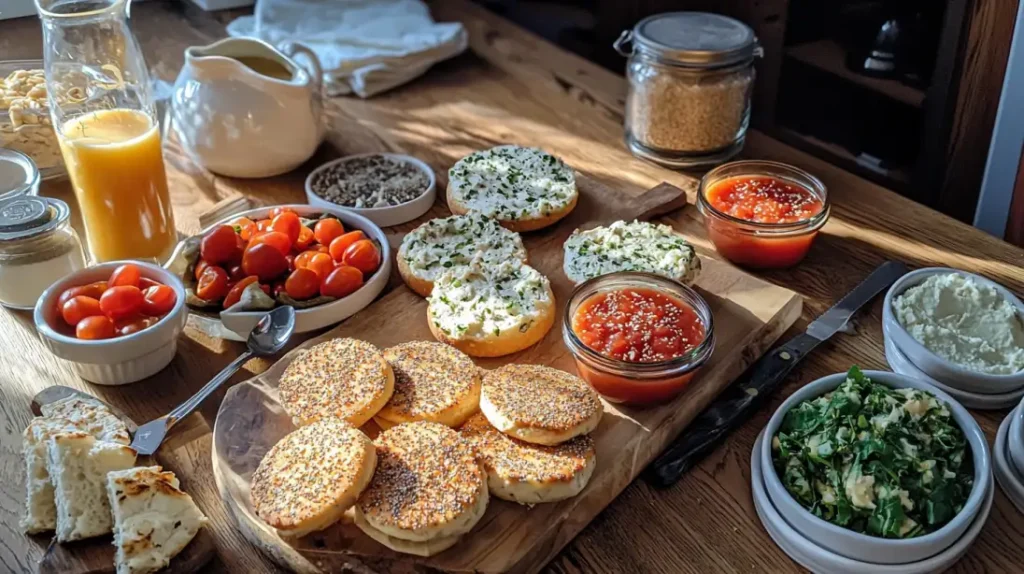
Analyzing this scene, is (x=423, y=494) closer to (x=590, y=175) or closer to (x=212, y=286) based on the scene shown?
(x=212, y=286)

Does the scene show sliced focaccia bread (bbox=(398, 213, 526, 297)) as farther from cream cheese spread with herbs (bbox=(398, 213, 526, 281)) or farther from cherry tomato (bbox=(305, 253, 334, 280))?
cherry tomato (bbox=(305, 253, 334, 280))

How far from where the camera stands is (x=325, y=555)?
1315 mm

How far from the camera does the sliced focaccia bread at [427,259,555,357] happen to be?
1.67m

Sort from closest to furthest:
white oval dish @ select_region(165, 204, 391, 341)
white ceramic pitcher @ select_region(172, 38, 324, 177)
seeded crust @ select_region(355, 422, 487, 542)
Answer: seeded crust @ select_region(355, 422, 487, 542)
white oval dish @ select_region(165, 204, 391, 341)
white ceramic pitcher @ select_region(172, 38, 324, 177)

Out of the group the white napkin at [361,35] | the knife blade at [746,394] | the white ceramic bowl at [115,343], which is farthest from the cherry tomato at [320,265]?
the white napkin at [361,35]

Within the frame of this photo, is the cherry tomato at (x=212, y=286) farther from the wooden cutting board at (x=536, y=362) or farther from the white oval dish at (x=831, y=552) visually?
the white oval dish at (x=831, y=552)

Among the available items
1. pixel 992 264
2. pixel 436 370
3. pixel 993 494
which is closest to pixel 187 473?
pixel 436 370

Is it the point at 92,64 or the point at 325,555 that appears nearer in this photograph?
the point at 325,555

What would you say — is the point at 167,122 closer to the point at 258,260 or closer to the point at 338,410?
the point at 258,260

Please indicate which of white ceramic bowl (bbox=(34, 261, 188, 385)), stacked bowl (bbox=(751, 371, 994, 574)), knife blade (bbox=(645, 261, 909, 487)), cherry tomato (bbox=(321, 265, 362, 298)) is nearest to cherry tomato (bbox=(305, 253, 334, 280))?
cherry tomato (bbox=(321, 265, 362, 298))

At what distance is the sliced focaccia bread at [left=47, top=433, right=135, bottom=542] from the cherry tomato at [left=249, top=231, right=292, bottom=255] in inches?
23.0

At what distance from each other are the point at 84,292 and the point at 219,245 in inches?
10.9

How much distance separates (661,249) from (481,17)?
5.58ft

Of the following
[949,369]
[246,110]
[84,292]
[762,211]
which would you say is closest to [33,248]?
[84,292]
